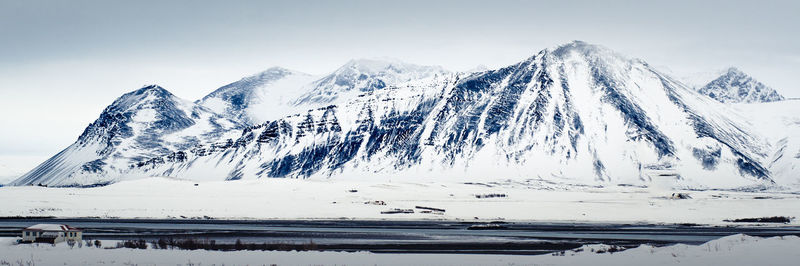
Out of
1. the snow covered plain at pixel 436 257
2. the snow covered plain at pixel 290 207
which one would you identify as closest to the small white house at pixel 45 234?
the snow covered plain at pixel 436 257

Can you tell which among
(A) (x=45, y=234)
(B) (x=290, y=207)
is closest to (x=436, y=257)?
(A) (x=45, y=234)

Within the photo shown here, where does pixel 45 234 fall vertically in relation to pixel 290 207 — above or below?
below

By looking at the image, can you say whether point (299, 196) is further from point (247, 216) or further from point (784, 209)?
point (784, 209)

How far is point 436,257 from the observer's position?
4653 centimetres

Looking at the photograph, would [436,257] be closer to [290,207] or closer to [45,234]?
[45,234]

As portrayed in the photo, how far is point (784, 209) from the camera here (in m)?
136

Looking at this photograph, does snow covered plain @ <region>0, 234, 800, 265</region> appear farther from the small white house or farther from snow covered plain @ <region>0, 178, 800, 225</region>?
snow covered plain @ <region>0, 178, 800, 225</region>

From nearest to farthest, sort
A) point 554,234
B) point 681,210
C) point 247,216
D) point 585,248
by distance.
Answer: point 585,248 → point 554,234 → point 247,216 → point 681,210

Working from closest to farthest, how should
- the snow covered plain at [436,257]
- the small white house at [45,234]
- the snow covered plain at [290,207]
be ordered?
the snow covered plain at [436,257]
the small white house at [45,234]
the snow covered plain at [290,207]

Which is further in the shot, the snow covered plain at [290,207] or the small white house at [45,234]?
the snow covered plain at [290,207]

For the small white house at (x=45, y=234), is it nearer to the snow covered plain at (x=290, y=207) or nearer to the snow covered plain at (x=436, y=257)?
the snow covered plain at (x=436, y=257)

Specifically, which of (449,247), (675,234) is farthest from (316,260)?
(675,234)

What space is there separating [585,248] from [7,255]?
35.1m

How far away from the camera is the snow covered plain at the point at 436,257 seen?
132 feet
